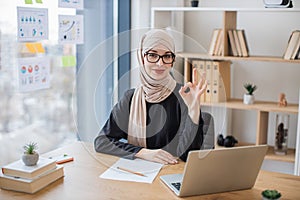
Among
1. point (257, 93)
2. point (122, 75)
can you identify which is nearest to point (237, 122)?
point (257, 93)

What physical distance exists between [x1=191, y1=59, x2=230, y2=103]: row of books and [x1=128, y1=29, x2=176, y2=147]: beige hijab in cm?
103

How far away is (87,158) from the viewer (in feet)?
6.86

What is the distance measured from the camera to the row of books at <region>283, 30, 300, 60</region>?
3.02 meters

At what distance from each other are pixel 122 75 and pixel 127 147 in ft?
1.17

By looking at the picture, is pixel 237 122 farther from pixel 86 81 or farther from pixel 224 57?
pixel 86 81

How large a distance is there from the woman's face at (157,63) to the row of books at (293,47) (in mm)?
1427

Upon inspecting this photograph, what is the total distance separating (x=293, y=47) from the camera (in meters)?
3.03

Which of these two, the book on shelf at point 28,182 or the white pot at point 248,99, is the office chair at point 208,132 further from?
the white pot at point 248,99

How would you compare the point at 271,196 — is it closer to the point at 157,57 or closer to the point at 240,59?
the point at 157,57

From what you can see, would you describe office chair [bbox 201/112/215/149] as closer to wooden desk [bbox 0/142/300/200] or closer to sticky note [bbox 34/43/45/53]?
wooden desk [bbox 0/142/300/200]

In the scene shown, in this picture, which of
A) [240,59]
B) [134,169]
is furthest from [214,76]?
[134,169]

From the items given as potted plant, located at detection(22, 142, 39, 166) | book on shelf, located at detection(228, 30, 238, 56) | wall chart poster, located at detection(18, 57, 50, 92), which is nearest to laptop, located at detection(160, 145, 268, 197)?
potted plant, located at detection(22, 142, 39, 166)

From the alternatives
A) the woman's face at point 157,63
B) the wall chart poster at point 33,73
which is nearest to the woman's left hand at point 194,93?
the woman's face at point 157,63

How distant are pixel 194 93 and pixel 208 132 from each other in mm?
220
